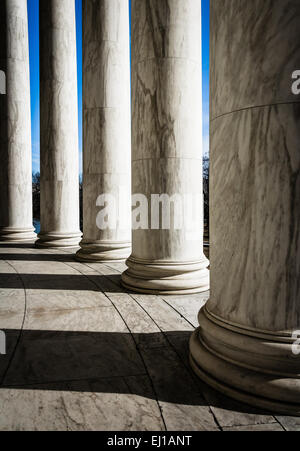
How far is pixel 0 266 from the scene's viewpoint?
154500 mm

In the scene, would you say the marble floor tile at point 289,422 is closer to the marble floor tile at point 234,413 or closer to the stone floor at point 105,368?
the stone floor at point 105,368

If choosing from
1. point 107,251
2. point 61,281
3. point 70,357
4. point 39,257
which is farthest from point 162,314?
point 39,257

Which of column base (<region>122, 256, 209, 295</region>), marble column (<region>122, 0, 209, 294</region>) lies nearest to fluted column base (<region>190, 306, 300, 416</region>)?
column base (<region>122, 256, 209, 295</region>)

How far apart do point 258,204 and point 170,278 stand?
190ft

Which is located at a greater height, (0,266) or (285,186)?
(285,186)

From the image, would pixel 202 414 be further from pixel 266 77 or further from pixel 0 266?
pixel 0 266

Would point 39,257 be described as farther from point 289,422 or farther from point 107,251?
point 289,422

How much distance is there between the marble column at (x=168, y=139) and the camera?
100m

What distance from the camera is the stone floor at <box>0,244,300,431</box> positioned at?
44.5 metres

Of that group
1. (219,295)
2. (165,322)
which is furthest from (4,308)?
(219,295)

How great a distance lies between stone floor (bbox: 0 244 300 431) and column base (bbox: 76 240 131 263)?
159ft

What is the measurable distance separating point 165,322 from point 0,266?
102292mm

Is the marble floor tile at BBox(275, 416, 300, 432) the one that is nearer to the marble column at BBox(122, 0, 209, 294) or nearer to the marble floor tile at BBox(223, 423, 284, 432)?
the marble floor tile at BBox(223, 423, 284, 432)
